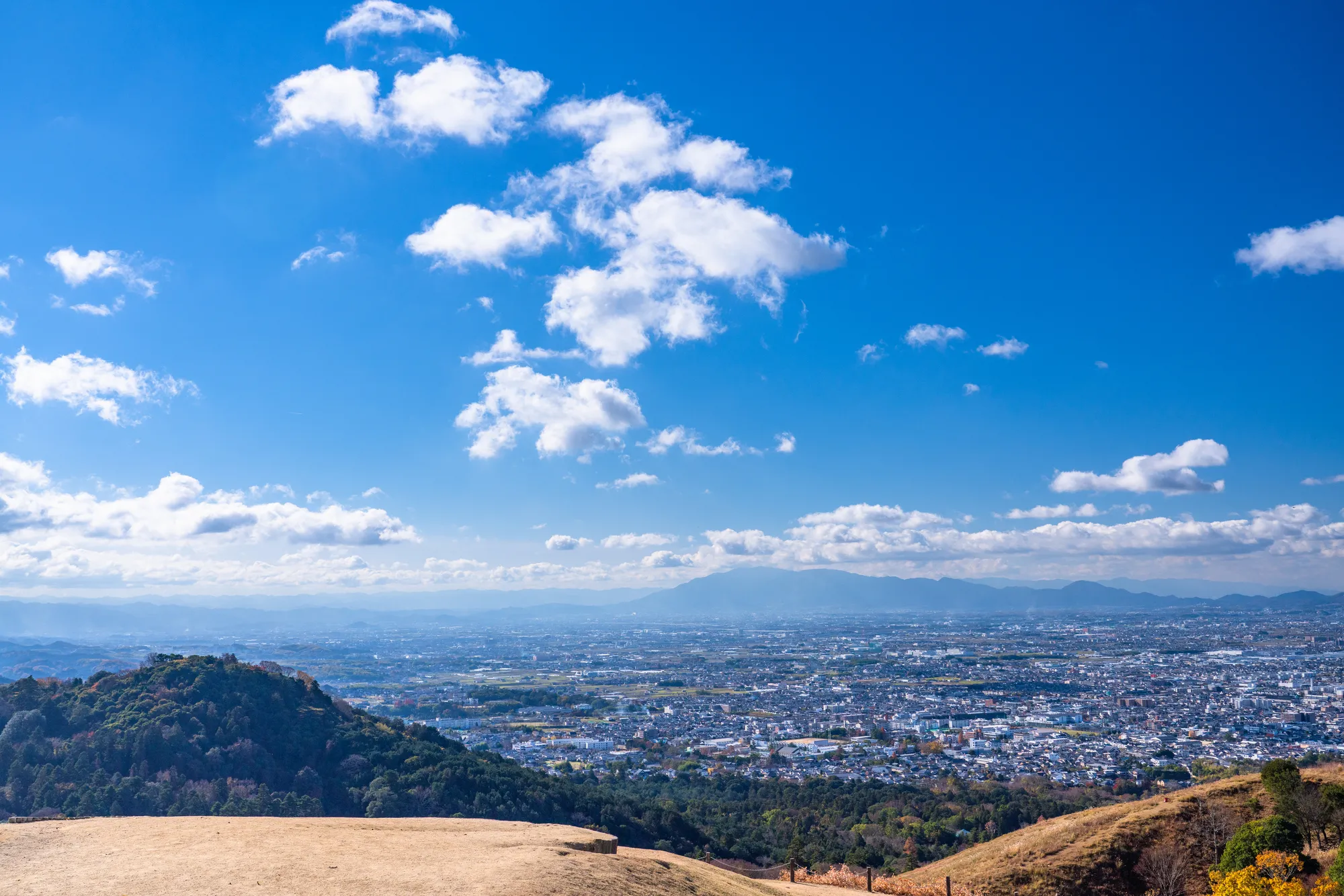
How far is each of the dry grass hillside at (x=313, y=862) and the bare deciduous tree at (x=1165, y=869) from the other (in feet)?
42.1

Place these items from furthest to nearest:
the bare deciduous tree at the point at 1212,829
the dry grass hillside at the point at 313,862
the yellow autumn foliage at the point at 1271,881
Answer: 1. the bare deciduous tree at the point at 1212,829
2. the yellow autumn foliage at the point at 1271,881
3. the dry grass hillside at the point at 313,862

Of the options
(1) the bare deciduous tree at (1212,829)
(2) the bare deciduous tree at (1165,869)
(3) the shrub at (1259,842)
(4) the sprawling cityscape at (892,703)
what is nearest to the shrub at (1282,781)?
(3) the shrub at (1259,842)

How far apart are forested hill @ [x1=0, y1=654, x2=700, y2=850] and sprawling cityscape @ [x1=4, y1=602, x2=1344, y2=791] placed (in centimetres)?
1794

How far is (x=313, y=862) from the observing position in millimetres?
13117

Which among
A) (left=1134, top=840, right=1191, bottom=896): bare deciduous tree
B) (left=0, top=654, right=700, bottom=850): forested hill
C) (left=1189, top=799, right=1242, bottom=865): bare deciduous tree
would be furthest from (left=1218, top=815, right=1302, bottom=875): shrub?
(left=0, top=654, right=700, bottom=850): forested hill

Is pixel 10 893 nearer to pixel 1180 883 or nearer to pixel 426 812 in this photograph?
pixel 1180 883

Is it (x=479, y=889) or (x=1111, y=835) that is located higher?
(x=479, y=889)

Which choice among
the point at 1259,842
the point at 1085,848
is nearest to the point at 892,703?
the point at 1085,848

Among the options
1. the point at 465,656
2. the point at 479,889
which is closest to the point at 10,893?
the point at 479,889

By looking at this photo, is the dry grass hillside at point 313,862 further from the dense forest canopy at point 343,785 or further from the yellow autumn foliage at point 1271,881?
the dense forest canopy at point 343,785

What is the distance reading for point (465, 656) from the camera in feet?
583

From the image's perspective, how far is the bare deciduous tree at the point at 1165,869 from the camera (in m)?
22.7

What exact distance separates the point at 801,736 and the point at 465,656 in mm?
115017

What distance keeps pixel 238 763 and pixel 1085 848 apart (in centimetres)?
4247
